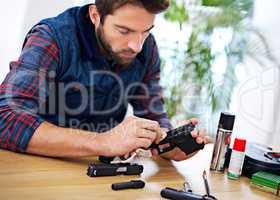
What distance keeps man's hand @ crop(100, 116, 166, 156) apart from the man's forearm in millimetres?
14

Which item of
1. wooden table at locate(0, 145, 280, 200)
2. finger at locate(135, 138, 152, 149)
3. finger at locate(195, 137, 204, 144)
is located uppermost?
finger at locate(195, 137, 204, 144)

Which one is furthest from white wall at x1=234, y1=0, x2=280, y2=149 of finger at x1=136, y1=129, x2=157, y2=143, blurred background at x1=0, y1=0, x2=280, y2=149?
finger at x1=136, y1=129, x2=157, y2=143

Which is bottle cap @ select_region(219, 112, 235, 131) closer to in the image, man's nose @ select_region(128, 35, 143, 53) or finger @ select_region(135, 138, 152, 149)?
finger @ select_region(135, 138, 152, 149)

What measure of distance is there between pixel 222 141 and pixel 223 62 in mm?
1145

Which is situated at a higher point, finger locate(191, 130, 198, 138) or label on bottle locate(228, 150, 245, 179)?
finger locate(191, 130, 198, 138)

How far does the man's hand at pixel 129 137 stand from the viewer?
0.98 metres

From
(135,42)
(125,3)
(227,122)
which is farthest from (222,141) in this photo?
(125,3)

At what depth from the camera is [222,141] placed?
3.57 feet

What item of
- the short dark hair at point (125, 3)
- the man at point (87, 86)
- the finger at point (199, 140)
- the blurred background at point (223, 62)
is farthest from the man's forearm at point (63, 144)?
the blurred background at point (223, 62)

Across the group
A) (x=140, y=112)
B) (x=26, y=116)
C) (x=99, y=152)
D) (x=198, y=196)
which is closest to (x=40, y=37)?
(x=26, y=116)

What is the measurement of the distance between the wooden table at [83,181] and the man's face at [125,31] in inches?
14.9

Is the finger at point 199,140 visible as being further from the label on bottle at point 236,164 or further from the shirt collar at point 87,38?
the shirt collar at point 87,38

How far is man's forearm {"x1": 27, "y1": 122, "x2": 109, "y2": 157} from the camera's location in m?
0.99

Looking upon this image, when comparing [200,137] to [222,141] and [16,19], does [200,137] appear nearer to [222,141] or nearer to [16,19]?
[222,141]
